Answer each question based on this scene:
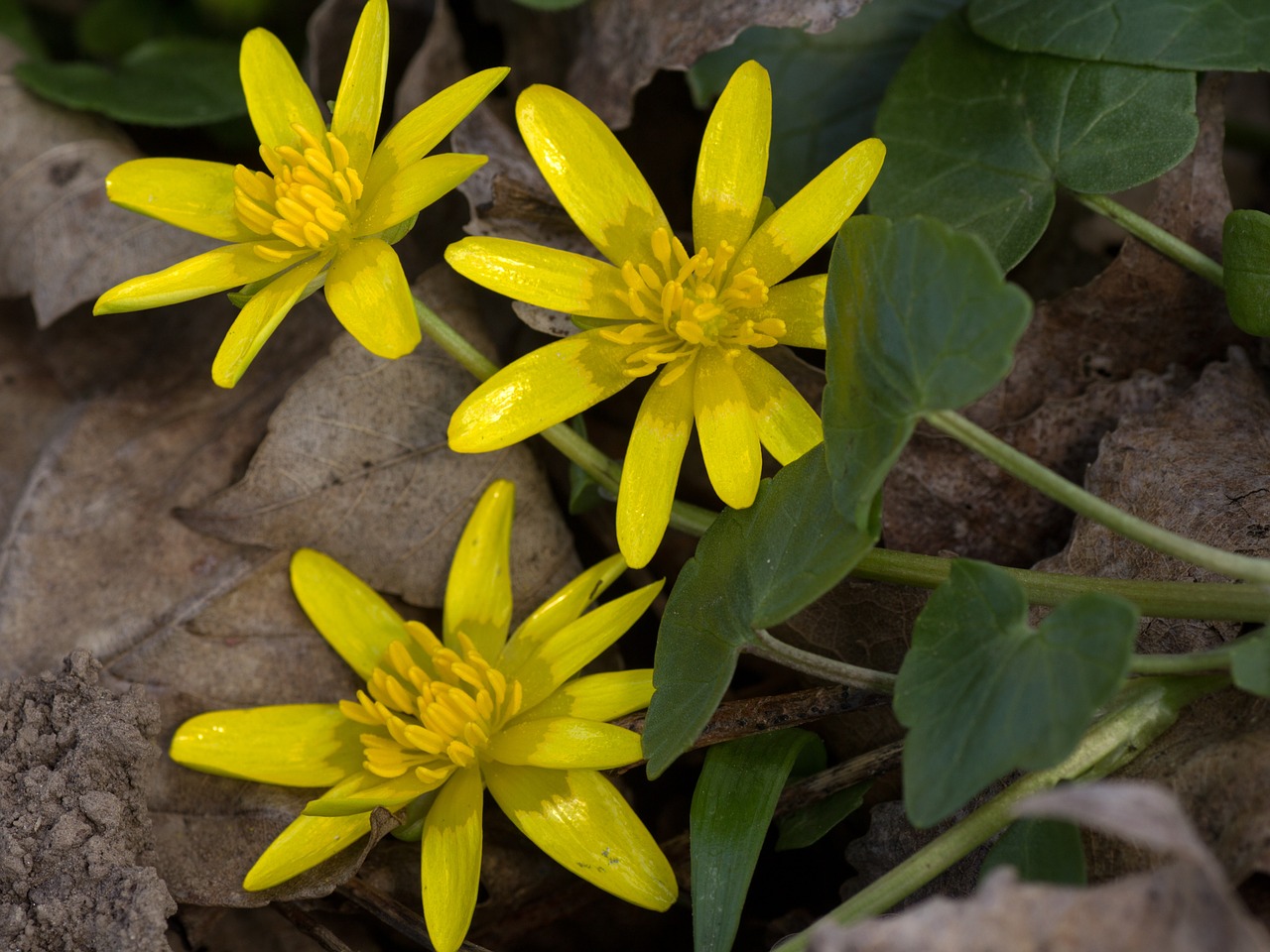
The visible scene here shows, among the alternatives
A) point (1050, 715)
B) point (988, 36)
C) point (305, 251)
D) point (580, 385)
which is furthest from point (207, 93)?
point (1050, 715)

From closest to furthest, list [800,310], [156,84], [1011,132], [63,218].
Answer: [800,310]
[1011,132]
[63,218]
[156,84]

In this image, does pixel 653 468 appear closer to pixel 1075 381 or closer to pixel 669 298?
pixel 669 298

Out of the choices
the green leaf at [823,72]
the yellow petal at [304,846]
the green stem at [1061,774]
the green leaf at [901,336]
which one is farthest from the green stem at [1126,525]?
the green leaf at [823,72]

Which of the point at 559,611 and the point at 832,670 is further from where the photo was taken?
the point at 559,611

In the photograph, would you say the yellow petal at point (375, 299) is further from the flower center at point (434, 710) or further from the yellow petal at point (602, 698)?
the yellow petal at point (602, 698)

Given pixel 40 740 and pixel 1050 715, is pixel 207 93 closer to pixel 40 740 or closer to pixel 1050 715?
pixel 40 740

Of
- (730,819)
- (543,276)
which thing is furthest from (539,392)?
(730,819)

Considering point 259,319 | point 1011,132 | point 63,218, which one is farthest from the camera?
point 63,218

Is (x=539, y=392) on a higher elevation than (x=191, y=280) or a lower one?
lower
